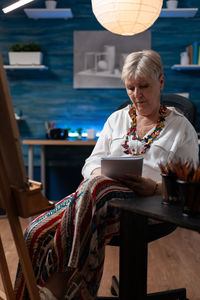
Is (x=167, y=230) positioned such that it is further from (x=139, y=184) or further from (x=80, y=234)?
(x=80, y=234)

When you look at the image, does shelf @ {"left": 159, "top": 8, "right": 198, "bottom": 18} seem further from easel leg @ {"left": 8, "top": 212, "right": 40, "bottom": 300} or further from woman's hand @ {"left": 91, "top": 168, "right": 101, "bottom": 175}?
easel leg @ {"left": 8, "top": 212, "right": 40, "bottom": 300}

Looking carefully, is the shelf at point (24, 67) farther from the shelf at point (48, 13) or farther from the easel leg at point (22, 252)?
the easel leg at point (22, 252)

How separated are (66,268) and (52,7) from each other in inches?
122

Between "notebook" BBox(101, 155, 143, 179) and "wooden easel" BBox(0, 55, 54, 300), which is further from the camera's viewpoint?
"notebook" BBox(101, 155, 143, 179)

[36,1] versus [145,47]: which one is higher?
[36,1]

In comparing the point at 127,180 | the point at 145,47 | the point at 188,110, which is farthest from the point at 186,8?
the point at 127,180

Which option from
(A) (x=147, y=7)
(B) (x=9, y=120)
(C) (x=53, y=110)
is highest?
(A) (x=147, y=7)

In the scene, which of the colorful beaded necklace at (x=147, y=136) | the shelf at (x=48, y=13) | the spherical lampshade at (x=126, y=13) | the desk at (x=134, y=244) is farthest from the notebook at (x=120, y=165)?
the shelf at (x=48, y=13)

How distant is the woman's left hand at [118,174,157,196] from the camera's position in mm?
1299

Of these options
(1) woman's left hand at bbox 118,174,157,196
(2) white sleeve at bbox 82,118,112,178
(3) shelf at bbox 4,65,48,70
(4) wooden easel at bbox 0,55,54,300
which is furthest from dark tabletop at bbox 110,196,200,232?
(3) shelf at bbox 4,65,48,70

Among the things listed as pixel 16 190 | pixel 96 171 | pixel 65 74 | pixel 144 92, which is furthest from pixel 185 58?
pixel 16 190

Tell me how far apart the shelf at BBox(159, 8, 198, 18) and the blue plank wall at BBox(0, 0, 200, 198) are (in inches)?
1.9

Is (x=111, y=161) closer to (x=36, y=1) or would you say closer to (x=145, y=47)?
(x=145, y=47)

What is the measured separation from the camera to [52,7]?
368cm
